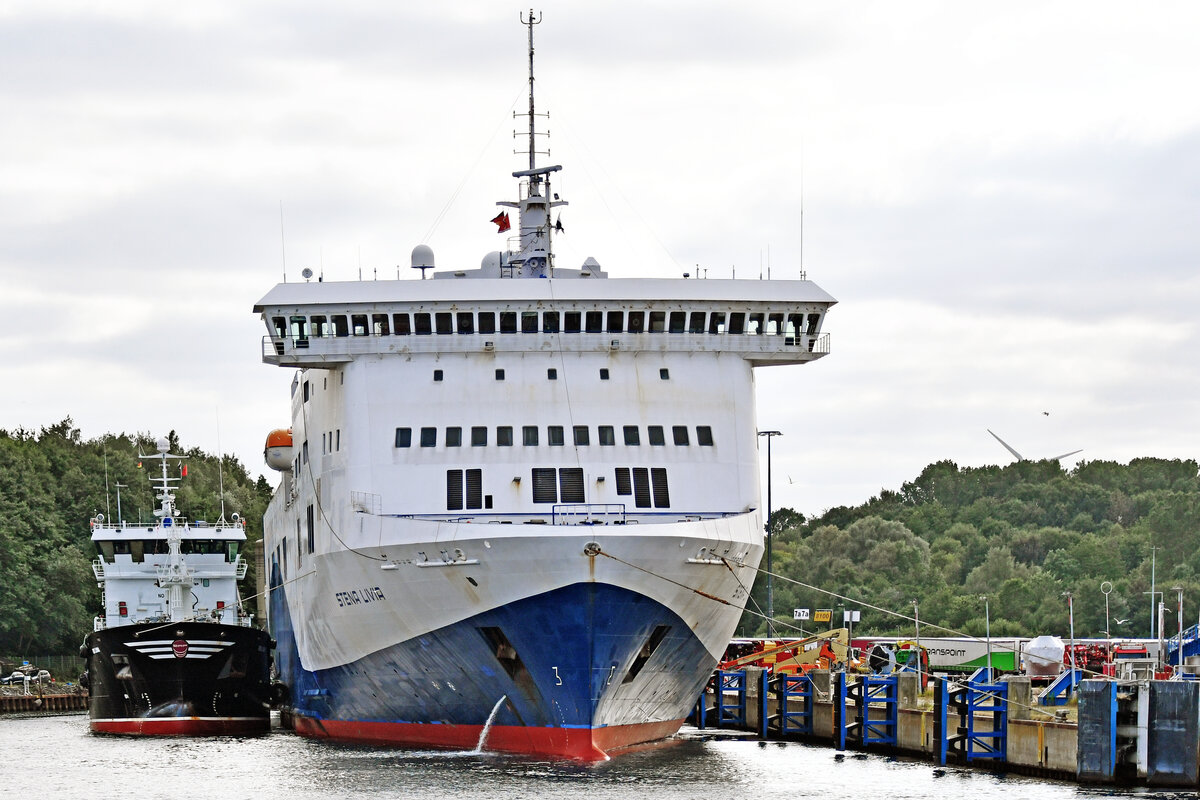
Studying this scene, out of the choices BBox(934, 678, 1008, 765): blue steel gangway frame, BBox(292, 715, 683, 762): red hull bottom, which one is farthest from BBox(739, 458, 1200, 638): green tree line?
BBox(292, 715, 683, 762): red hull bottom

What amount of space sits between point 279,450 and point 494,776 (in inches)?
765

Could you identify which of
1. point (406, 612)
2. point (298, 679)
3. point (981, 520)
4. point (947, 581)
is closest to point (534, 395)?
point (406, 612)

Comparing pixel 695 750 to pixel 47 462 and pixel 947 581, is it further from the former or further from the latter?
pixel 947 581

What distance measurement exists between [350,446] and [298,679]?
1142cm

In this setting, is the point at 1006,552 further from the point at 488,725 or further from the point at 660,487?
the point at 488,725

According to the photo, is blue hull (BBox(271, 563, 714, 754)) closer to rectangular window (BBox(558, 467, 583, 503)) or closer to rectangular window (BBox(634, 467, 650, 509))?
rectangular window (BBox(634, 467, 650, 509))

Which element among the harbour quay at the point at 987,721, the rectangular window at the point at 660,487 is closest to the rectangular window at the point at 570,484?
the rectangular window at the point at 660,487

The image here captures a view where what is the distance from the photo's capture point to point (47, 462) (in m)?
104

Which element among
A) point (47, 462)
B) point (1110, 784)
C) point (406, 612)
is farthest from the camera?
point (47, 462)

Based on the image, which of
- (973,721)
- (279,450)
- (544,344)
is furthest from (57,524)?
(973,721)

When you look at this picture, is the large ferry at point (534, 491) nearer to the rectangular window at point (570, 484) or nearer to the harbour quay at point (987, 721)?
the rectangular window at point (570, 484)

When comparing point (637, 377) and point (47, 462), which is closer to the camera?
point (637, 377)

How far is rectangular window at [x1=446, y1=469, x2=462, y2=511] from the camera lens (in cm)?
4097

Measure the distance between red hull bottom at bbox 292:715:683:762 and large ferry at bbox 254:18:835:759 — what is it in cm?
6
